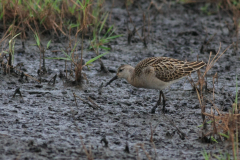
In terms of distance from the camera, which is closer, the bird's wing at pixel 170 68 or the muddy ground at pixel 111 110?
the muddy ground at pixel 111 110

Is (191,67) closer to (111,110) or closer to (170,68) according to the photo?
(170,68)

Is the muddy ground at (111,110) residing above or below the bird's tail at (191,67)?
below

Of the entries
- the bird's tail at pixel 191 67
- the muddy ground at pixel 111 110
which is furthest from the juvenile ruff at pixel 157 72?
the muddy ground at pixel 111 110

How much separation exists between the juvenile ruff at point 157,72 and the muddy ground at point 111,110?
352 millimetres

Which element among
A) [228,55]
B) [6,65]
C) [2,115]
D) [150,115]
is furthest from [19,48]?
[228,55]

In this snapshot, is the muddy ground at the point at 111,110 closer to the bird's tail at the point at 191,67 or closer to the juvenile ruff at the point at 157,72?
the juvenile ruff at the point at 157,72

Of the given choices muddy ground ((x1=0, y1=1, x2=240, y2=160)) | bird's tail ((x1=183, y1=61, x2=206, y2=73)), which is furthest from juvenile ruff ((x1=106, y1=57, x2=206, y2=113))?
muddy ground ((x1=0, y1=1, x2=240, y2=160))

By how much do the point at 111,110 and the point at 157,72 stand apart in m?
0.92

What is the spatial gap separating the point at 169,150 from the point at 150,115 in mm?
1262

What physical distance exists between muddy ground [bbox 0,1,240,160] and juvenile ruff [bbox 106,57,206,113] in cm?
35

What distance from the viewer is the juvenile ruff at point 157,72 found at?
635cm

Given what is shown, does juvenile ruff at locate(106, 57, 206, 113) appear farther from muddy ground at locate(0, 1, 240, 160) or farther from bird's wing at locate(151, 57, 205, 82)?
muddy ground at locate(0, 1, 240, 160)

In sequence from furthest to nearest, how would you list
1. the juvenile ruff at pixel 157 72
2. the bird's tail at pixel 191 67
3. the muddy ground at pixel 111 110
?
the bird's tail at pixel 191 67, the juvenile ruff at pixel 157 72, the muddy ground at pixel 111 110

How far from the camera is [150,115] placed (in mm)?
6145
